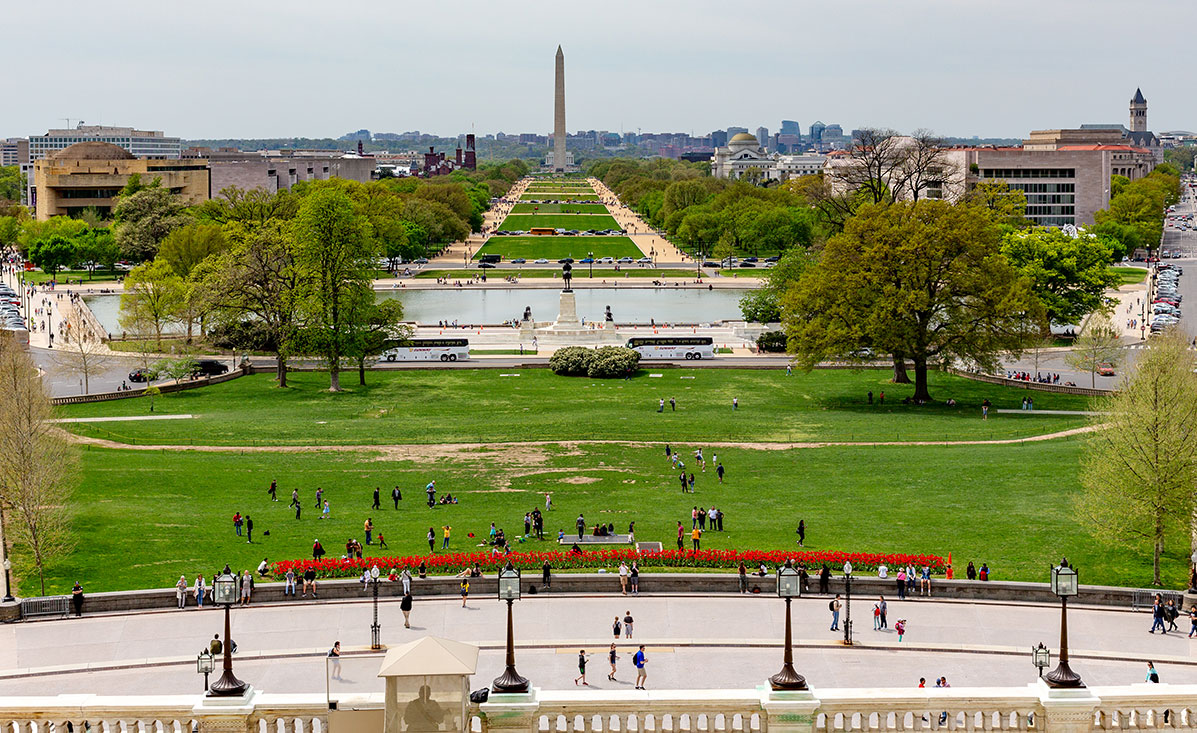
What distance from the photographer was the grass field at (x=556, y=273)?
170 meters

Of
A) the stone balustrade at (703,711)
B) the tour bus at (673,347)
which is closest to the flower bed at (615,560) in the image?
the stone balustrade at (703,711)

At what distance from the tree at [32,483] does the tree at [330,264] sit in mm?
39219

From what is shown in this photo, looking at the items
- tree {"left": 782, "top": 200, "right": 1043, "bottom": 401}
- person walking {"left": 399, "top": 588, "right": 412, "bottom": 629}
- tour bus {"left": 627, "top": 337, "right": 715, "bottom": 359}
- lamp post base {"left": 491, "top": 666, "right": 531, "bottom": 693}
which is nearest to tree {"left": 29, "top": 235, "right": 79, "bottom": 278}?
tour bus {"left": 627, "top": 337, "right": 715, "bottom": 359}

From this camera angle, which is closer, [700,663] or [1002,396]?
[700,663]

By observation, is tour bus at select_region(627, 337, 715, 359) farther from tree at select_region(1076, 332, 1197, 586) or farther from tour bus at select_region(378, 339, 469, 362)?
tree at select_region(1076, 332, 1197, 586)

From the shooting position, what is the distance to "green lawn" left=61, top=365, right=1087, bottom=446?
67.2 metres

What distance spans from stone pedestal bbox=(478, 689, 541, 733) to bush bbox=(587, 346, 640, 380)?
7133 cm

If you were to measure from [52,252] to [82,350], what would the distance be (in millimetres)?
76799

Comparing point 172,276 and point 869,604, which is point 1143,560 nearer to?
point 869,604

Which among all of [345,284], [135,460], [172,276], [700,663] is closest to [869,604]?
[700,663]

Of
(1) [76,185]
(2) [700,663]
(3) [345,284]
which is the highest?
(1) [76,185]

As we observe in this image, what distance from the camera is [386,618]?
38.3 m

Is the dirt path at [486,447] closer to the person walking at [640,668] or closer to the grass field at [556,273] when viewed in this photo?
the person walking at [640,668]

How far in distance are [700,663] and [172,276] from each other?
83262mm
